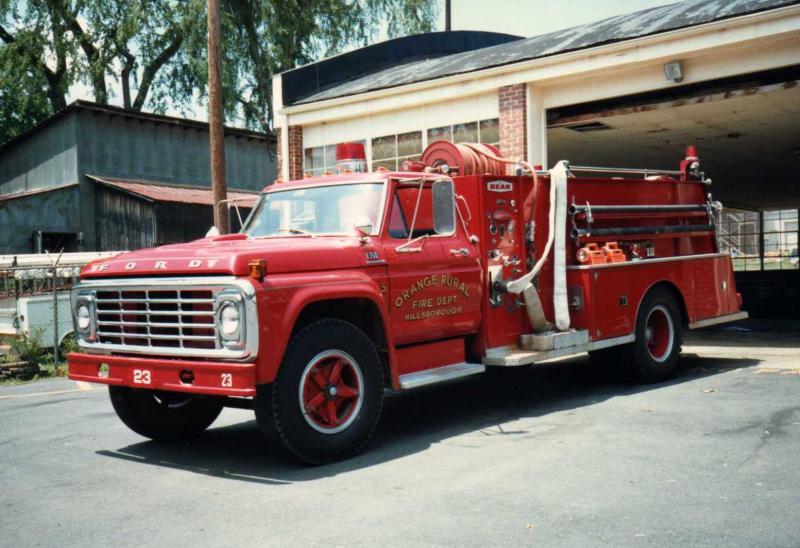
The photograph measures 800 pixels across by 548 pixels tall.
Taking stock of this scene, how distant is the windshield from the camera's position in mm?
7414

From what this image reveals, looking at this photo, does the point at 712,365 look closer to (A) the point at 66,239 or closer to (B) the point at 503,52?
(B) the point at 503,52

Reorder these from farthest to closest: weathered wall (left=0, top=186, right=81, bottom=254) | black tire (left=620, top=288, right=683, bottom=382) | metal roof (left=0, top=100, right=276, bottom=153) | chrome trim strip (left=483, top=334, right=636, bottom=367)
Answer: metal roof (left=0, top=100, right=276, bottom=153)
weathered wall (left=0, top=186, right=81, bottom=254)
black tire (left=620, top=288, right=683, bottom=382)
chrome trim strip (left=483, top=334, right=636, bottom=367)

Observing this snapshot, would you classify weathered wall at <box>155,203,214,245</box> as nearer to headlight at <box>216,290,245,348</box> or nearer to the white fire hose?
the white fire hose

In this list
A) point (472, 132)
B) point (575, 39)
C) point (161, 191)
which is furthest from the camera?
point (161, 191)

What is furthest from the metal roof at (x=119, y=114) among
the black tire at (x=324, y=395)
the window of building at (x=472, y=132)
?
the black tire at (x=324, y=395)

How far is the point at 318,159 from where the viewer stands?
17062mm

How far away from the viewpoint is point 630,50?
1246cm

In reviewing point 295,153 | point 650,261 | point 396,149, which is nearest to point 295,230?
point 650,261

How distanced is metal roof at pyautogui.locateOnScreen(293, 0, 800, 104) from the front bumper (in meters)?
8.62

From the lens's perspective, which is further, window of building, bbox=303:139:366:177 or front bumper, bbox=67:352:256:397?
window of building, bbox=303:139:366:177

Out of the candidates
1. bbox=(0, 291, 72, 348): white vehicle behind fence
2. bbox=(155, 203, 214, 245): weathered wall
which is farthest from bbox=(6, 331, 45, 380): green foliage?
bbox=(155, 203, 214, 245): weathered wall

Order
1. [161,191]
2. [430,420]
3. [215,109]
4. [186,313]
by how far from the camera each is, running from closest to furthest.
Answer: [186,313] < [430,420] < [215,109] < [161,191]

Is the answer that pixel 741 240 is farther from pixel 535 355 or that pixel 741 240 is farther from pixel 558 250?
pixel 535 355

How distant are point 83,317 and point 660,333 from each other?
6.24 m
